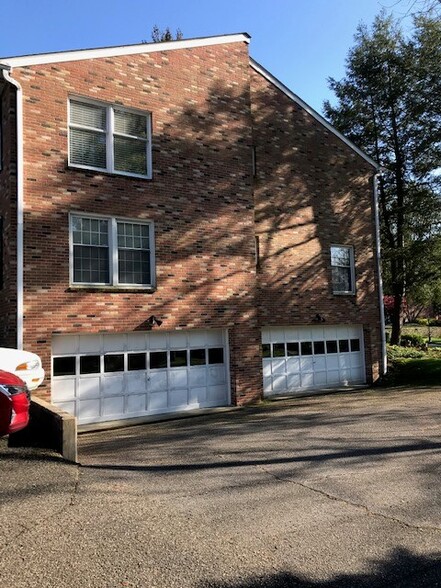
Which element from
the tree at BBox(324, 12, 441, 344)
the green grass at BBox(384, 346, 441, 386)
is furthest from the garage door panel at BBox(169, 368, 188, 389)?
the tree at BBox(324, 12, 441, 344)

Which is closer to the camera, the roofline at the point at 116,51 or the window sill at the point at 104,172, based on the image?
the roofline at the point at 116,51

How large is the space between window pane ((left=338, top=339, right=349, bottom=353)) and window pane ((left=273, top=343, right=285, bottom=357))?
2613 millimetres

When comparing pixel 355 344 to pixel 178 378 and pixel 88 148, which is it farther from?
pixel 88 148

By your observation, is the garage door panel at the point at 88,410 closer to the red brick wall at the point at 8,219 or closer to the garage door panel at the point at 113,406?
the garage door panel at the point at 113,406

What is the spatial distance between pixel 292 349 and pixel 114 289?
259 inches

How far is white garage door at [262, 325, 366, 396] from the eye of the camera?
15766 millimetres

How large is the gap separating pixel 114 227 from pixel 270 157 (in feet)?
20.8

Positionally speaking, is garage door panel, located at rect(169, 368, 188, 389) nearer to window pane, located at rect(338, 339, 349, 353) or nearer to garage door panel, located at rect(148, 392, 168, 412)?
garage door panel, located at rect(148, 392, 168, 412)

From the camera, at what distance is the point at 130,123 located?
13.1m

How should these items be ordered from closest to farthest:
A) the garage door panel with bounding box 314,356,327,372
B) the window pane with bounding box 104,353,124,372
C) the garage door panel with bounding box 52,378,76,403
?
1. the garage door panel with bounding box 52,378,76,403
2. the window pane with bounding box 104,353,124,372
3. the garage door panel with bounding box 314,356,327,372

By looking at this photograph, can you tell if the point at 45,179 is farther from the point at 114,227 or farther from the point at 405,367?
the point at 405,367

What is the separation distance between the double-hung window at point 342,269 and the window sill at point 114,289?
726cm

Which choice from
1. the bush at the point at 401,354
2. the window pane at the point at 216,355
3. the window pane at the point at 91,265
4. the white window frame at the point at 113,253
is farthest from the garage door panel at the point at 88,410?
the bush at the point at 401,354

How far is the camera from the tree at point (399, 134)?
2472 centimetres
